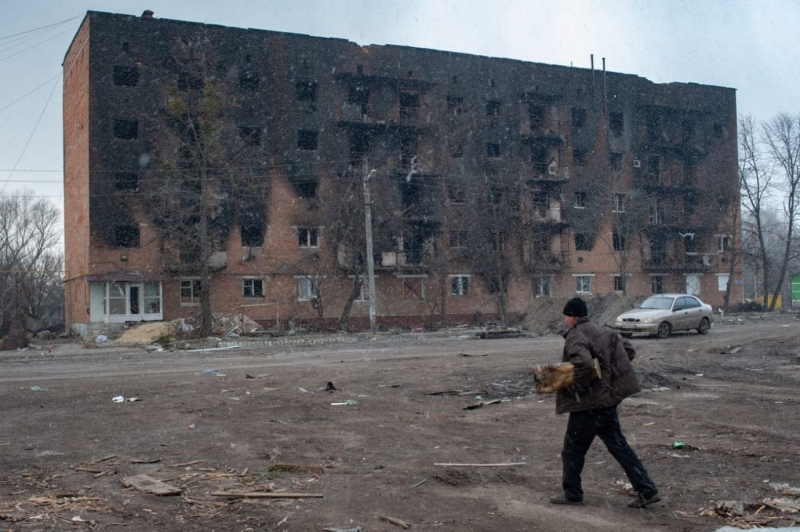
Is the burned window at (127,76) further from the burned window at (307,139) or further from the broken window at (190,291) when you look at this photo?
the broken window at (190,291)

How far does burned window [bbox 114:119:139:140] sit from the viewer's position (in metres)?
42.1

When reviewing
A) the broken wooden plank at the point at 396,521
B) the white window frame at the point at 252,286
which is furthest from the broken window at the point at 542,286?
the broken wooden plank at the point at 396,521

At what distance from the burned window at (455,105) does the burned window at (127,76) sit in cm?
2044

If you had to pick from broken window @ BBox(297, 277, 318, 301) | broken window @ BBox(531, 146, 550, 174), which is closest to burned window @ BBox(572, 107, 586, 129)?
broken window @ BBox(531, 146, 550, 174)

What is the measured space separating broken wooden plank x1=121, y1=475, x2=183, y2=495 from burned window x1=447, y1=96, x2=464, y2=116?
46438 millimetres

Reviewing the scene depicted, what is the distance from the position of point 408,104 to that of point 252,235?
14.3 meters

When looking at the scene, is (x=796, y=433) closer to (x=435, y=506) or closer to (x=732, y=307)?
(x=435, y=506)

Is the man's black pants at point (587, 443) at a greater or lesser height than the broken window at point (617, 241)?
lesser

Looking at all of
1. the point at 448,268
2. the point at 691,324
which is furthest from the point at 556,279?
the point at 691,324

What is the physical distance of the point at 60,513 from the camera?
5789mm

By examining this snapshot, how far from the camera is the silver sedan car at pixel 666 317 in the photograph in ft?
86.7

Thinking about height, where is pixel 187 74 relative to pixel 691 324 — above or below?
above

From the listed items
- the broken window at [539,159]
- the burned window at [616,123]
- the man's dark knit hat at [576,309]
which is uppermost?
the burned window at [616,123]

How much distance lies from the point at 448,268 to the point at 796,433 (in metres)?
41.2
